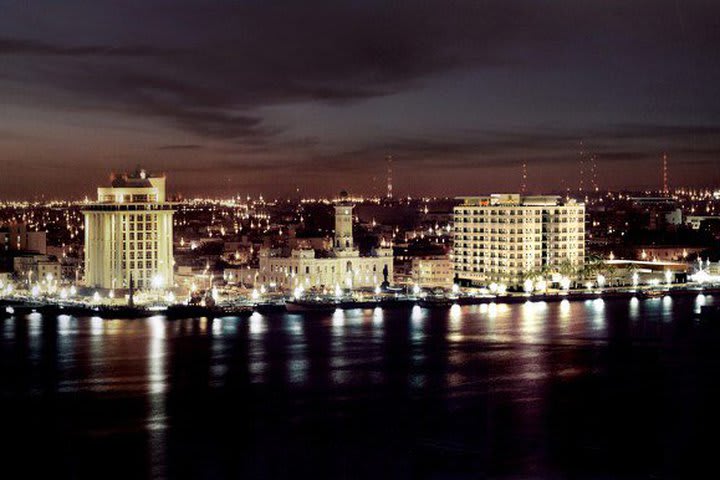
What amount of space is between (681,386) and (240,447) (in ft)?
18.4

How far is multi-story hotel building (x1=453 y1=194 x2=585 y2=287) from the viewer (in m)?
24.0

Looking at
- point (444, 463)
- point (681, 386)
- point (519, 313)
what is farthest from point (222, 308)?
point (444, 463)

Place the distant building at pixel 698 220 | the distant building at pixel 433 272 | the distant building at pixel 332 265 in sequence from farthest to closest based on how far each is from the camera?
the distant building at pixel 698 220 < the distant building at pixel 433 272 < the distant building at pixel 332 265

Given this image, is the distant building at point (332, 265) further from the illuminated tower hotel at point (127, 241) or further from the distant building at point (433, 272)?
the illuminated tower hotel at point (127, 241)

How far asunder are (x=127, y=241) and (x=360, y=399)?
11.1 metres

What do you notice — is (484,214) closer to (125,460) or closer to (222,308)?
(222,308)

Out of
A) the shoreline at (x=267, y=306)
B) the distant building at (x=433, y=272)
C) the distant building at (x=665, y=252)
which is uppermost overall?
the distant building at (x=665, y=252)

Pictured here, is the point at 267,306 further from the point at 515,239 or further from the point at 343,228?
the point at 515,239

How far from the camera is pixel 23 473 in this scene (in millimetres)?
9977

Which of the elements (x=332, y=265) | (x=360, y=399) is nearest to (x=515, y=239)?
(x=332, y=265)

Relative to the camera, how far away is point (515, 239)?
78.8ft

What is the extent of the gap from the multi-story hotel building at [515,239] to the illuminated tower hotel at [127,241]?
6375mm

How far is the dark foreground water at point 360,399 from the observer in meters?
10.2

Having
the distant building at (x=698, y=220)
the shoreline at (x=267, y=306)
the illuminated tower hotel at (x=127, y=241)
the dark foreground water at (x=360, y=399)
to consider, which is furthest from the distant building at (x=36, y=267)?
the distant building at (x=698, y=220)
